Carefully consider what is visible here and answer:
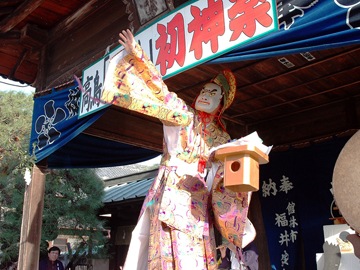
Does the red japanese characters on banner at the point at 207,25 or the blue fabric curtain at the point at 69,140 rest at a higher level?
the red japanese characters on banner at the point at 207,25

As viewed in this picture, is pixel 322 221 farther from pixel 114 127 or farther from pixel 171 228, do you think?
Result: pixel 114 127

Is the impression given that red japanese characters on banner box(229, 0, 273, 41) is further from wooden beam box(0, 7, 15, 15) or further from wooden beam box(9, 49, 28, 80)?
wooden beam box(9, 49, 28, 80)

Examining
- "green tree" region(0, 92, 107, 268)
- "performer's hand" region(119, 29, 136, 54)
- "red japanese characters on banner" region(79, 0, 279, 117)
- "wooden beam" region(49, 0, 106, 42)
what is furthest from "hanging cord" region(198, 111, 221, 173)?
"green tree" region(0, 92, 107, 268)

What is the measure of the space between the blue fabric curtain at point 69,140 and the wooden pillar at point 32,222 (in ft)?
1.07

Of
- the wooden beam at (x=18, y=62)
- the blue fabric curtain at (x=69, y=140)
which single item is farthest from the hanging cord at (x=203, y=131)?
the wooden beam at (x=18, y=62)

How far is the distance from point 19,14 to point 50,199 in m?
3.60

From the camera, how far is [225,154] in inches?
105

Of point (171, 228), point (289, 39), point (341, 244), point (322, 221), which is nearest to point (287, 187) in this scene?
point (322, 221)

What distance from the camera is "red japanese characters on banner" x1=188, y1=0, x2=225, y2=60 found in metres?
2.87

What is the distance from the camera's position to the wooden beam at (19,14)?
493cm

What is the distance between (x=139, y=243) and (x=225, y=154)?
1.11 metres

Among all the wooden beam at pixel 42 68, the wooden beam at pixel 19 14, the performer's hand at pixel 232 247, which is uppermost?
the wooden beam at pixel 19 14

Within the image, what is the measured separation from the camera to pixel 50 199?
7016 mm

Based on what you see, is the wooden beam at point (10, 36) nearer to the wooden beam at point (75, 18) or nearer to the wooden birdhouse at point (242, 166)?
the wooden beam at point (75, 18)
